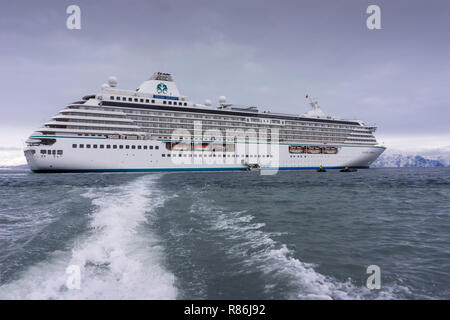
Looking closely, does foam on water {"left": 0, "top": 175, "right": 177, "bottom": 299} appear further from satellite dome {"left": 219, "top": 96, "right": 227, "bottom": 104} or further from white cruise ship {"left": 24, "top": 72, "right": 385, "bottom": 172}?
satellite dome {"left": 219, "top": 96, "right": 227, "bottom": 104}

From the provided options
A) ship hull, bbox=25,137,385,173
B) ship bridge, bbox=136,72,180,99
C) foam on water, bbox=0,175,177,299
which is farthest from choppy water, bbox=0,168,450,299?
ship bridge, bbox=136,72,180,99

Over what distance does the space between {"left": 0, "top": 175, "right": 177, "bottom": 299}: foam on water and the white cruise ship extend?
47870mm

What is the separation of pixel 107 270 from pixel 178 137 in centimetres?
5891

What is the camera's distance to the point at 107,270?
759 cm

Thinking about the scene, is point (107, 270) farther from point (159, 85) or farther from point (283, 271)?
point (159, 85)

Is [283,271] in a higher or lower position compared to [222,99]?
lower

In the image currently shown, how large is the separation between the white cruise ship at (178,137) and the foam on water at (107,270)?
157 feet

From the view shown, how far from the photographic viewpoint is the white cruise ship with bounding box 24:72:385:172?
53094 millimetres

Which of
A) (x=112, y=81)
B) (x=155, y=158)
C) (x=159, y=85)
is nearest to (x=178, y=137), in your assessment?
(x=155, y=158)

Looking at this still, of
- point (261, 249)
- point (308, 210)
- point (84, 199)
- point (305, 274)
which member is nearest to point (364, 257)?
point (305, 274)

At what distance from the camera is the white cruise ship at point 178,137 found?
5309cm

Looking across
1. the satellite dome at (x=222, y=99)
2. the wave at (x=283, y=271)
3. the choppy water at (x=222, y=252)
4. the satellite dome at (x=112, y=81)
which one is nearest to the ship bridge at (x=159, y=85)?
the satellite dome at (x=112, y=81)

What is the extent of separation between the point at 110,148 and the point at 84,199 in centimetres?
3892

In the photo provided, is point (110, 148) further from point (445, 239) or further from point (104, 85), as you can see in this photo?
point (445, 239)
